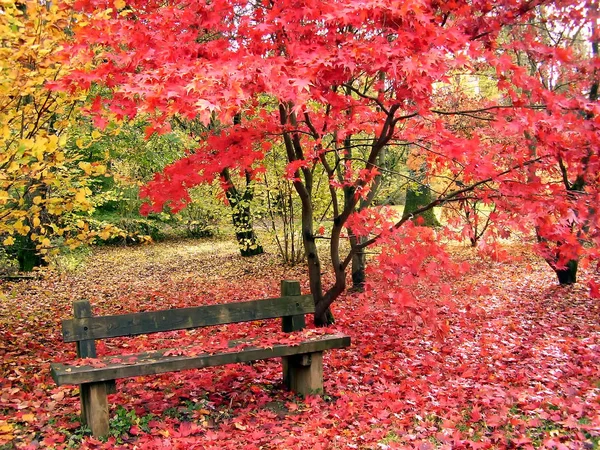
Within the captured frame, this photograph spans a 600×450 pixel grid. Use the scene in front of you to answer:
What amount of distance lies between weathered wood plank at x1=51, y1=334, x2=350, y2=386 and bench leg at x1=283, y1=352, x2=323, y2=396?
0.13 metres

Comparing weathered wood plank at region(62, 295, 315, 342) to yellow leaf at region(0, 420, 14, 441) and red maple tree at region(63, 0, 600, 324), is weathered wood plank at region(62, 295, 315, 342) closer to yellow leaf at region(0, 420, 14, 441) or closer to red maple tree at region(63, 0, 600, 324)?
yellow leaf at region(0, 420, 14, 441)

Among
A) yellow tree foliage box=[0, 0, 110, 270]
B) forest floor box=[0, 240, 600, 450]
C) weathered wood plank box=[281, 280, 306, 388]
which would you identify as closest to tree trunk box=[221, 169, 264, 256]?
forest floor box=[0, 240, 600, 450]

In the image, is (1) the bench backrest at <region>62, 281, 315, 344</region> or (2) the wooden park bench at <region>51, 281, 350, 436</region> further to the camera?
(1) the bench backrest at <region>62, 281, 315, 344</region>

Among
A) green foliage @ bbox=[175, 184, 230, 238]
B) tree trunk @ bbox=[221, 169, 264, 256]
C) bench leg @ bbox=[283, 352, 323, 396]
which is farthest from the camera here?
green foliage @ bbox=[175, 184, 230, 238]

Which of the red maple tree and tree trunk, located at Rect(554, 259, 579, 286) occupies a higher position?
the red maple tree

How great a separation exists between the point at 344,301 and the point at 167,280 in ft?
16.8

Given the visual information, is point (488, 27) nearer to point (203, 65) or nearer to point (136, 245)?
point (203, 65)

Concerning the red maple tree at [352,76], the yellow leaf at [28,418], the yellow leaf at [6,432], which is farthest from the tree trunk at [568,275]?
the yellow leaf at [6,432]

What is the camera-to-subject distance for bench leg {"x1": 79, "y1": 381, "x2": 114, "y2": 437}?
380cm

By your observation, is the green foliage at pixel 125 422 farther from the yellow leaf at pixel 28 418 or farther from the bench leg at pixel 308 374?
the bench leg at pixel 308 374

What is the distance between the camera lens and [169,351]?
423 cm

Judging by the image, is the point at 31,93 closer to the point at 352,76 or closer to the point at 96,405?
the point at 96,405

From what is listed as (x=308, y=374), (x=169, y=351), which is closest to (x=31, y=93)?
(x=169, y=351)

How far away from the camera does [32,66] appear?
465 cm
